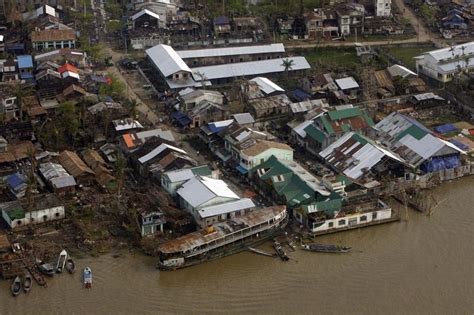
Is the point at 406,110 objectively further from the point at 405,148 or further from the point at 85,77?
the point at 85,77

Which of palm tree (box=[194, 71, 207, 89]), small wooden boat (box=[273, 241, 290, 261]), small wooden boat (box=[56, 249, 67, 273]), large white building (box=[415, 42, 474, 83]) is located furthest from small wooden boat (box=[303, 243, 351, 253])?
large white building (box=[415, 42, 474, 83])

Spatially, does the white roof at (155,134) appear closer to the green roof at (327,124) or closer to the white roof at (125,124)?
the white roof at (125,124)

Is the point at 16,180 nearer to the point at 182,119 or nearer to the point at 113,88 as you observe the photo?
the point at 182,119

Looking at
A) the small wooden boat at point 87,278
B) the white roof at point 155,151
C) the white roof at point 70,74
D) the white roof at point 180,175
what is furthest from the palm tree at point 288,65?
the small wooden boat at point 87,278

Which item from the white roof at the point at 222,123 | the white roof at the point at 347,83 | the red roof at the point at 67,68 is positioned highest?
the red roof at the point at 67,68

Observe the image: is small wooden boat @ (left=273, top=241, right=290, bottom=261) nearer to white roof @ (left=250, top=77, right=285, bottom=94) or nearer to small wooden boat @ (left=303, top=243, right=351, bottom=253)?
small wooden boat @ (left=303, top=243, right=351, bottom=253)

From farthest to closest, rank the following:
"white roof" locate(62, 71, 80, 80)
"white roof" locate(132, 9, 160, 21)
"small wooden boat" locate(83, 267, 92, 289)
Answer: "white roof" locate(132, 9, 160, 21), "white roof" locate(62, 71, 80, 80), "small wooden boat" locate(83, 267, 92, 289)

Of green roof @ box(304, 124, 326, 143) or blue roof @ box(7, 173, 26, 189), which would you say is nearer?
blue roof @ box(7, 173, 26, 189)
